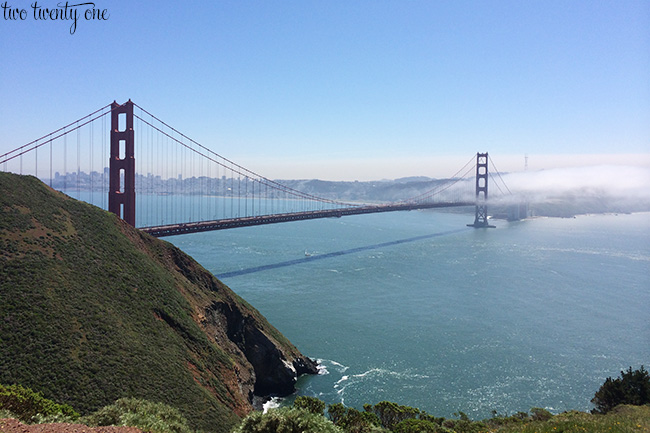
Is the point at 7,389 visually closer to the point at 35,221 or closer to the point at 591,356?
the point at 35,221

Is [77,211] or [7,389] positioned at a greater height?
[77,211]

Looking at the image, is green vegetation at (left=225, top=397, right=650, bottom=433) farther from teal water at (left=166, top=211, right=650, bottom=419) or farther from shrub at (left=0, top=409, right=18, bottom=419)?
teal water at (left=166, top=211, right=650, bottom=419)

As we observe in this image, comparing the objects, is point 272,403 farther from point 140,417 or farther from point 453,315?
point 453,315

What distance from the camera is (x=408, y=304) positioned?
30.7 metres

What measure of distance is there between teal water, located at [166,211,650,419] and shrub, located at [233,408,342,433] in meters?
9.13

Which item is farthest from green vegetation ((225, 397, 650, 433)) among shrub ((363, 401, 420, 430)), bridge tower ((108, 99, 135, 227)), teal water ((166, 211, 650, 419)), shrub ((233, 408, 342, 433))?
bridge tower ((108, 99, 135, 227))

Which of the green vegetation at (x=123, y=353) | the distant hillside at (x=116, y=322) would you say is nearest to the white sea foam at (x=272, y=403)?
the distant hillside at (x=116, y=322)

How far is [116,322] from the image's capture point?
14.3 meters

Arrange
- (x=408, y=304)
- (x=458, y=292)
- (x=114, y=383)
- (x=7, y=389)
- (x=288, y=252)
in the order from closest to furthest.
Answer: (x=7, y=389)
(x=114, y=383)
(x=408, y=304)
(x=458, y=292)
(x=288, y=252)

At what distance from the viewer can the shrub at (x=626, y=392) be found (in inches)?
576

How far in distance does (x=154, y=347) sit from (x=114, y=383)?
2475mm

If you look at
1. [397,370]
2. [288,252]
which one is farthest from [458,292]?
[288,252]

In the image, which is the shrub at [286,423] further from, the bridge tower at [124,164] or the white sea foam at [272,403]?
the bridge tower at [124,164]

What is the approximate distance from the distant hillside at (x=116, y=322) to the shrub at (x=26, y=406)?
1.23 meters
